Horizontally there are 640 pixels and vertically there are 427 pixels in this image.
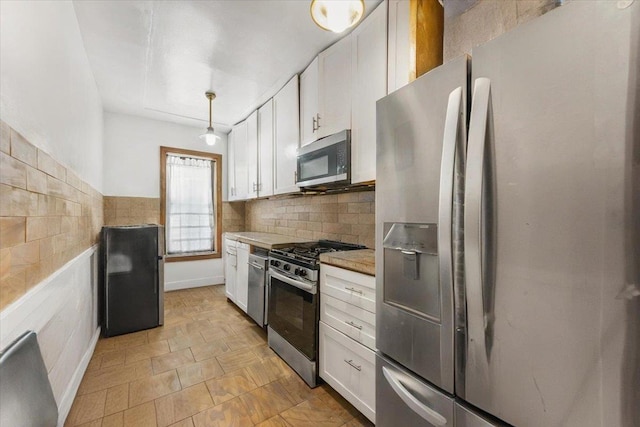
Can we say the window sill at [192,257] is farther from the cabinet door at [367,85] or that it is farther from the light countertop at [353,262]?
the cabinet door at [367,85]

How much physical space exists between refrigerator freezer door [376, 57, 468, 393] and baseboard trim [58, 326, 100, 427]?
184 cm

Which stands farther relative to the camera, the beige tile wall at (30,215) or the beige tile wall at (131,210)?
the beige tile wall at (131,210)

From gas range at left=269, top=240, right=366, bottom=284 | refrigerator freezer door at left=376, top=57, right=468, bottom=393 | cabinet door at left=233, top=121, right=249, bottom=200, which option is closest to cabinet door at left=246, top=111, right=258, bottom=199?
cabinet door at left=233, top=121, right=249, bottom=200

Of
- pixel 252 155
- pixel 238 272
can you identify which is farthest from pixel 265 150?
pixel 238 272

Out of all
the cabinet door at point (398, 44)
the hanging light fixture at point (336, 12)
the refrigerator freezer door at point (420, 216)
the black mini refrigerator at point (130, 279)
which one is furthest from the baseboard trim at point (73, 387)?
the cabinet door at point (398, 44)

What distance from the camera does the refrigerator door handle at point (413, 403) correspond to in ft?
3.12

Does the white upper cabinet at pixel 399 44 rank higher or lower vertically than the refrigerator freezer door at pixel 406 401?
higher

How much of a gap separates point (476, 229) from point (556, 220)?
18 cm

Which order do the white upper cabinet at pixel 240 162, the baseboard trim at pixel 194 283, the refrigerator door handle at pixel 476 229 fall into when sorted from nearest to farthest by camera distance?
the refrigerator door handle at pixel 476 229, the white upper cabinet at pixel 240 162, the baseboard trim at pixel 194 283

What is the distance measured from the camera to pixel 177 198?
4102 mm

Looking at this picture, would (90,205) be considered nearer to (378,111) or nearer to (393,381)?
(378,111)

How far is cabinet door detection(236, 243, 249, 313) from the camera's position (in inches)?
114

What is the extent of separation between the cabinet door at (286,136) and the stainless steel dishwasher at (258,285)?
713 millimetres

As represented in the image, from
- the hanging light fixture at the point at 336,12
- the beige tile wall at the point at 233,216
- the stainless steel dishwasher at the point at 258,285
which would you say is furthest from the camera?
the beige tile wall at the point at 233,216
